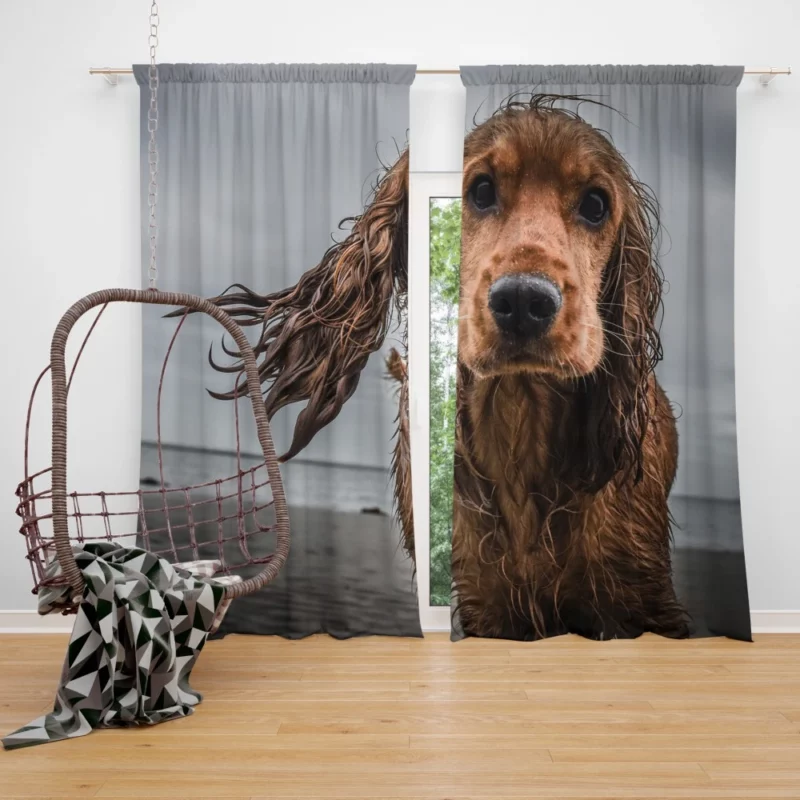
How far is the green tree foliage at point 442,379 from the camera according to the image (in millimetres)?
3213

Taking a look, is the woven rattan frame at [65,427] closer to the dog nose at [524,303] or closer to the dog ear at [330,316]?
the dog ear at [330,316]

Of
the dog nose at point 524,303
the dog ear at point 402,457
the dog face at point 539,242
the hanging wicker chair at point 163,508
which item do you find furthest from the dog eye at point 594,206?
the hanging wicker chair at point 163,508

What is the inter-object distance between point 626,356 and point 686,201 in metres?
0.65

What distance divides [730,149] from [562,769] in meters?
2.37

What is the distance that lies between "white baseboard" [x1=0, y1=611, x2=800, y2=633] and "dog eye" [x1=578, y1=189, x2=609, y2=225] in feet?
5.50

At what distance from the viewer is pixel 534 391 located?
2.99 metres

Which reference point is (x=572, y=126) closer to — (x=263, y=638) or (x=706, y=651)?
(x=706, y=651)

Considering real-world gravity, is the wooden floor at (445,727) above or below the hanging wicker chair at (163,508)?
below

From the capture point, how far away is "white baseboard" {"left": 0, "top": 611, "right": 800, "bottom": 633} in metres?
3.07

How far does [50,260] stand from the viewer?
3.13 metres

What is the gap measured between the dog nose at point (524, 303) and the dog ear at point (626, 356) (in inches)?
8.9

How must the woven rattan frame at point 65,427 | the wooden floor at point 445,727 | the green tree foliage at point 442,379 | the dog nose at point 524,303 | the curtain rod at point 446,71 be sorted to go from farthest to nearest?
the green tree foliage at point 442,379
the curtain rod at point 446,71
the dog nose at point 524,303
the woven rattan frame at point 65,427
the wooden floor at point 445,727

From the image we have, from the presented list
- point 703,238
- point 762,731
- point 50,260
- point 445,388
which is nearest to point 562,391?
point 445,388

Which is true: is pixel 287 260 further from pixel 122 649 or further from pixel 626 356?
pixel 122 649
